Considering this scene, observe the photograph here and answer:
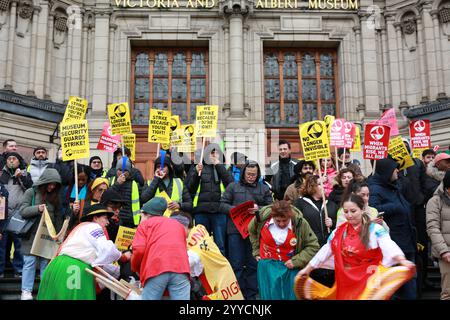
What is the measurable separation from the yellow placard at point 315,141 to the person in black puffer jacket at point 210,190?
139 cm

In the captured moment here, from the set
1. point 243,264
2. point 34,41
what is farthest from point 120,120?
point 34,41

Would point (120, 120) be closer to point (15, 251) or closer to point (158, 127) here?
point (158, 127)

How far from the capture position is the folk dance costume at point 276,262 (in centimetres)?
641

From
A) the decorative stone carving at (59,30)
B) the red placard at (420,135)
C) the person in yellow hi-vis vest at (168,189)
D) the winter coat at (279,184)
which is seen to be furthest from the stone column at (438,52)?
the decorative stone carving at (59,30)

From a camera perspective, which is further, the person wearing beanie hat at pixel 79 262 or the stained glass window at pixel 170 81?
the stained glass window at pixel 170 81

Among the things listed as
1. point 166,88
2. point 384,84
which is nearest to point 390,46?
point 384,84

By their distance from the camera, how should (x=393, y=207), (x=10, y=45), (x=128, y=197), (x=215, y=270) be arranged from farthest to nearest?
(x=10, y=45) → (x=128, y=197) → (x=393, y=207) → (x=215, y=270)

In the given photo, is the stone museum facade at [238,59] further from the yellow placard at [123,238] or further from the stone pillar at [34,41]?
the yellow placard at [123,238]

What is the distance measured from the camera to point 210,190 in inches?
345

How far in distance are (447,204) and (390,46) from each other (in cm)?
1339

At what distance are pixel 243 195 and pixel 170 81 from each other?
1168 centimetres

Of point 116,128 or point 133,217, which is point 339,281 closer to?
point 133,217

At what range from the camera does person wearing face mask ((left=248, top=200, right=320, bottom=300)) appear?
6.41 m

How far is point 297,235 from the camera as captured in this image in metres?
6.56
